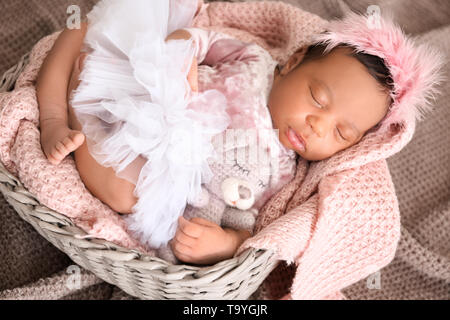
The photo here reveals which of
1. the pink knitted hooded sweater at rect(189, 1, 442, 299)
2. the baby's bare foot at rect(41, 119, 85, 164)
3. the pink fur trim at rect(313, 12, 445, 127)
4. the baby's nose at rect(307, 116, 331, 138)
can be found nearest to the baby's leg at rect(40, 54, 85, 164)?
the baby's bare foot at rect(41, 119, 85, 164)

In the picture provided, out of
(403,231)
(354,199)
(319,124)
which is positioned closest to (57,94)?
(319,124)

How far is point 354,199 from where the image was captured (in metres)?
0.99

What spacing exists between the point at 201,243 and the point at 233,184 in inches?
6.9

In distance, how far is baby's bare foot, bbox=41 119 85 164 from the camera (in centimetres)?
88

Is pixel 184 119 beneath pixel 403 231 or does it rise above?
above

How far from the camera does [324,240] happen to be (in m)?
0.99

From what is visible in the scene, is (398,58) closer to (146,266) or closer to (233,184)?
(233,184)

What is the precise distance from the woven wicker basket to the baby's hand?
0.23 ft

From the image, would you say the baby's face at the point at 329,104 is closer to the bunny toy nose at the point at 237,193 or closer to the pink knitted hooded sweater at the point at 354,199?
the pink knitted hooded sweater at the point at 354,199

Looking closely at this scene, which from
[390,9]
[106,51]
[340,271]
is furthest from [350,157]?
[390,9]
